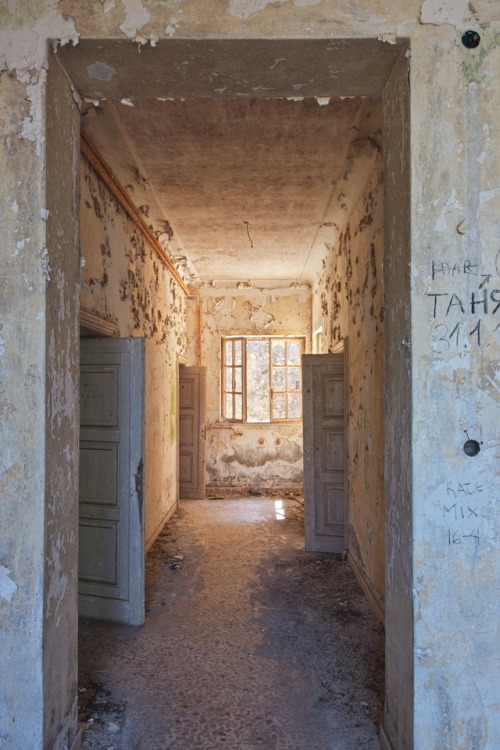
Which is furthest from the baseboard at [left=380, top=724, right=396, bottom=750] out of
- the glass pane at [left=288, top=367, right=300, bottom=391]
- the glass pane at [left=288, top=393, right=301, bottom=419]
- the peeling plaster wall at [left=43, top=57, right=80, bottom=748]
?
the glass pane at [left=288, top=367, right=300, bottom=391]

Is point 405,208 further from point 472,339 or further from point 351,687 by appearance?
point 351,687

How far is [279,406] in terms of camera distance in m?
7.57

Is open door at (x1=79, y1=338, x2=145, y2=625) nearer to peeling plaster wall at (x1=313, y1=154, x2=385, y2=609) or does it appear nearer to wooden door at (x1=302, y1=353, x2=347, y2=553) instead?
peeling plaster wall at (x1=313, y1=154, x2=385, y2=609)

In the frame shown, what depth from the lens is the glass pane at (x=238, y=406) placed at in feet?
25.0

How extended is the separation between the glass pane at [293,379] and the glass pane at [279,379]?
0.09 meters

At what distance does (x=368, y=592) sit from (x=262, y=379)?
169 inches

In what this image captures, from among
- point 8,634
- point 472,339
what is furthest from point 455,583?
point 8,634

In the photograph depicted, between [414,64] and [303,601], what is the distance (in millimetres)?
3351

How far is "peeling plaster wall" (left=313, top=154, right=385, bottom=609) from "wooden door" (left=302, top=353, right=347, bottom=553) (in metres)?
0.26

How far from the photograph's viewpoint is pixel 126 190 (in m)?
4.03

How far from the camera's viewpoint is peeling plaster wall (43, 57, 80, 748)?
6.06ft

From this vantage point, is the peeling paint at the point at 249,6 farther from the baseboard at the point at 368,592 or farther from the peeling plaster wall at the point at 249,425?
the peeling plaster wall at the point at 249,425

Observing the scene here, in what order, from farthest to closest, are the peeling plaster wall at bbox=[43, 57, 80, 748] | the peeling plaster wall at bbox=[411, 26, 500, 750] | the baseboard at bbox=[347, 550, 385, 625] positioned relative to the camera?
the baseboard at bbox=[347, 550, 385, 625] → the peeling plaster wall at bbox=[43, 57, 80, 748] → the peeling plaster wall at bbox=[411, 26, 500, 750]

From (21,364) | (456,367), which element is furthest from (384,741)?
(21,364)
